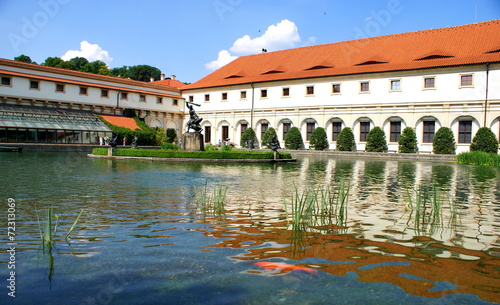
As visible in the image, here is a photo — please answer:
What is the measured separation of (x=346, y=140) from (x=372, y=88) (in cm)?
612

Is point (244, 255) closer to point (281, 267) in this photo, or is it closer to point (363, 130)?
point (281, 267)

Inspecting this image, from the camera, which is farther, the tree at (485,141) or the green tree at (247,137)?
the green tree at (247,137)

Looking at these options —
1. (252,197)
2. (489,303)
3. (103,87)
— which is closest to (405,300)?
(489,303)

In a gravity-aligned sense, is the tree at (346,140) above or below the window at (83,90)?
below

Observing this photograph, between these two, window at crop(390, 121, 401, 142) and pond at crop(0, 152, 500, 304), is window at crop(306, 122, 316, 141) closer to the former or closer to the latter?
window at crop(390, 121, 401, 142)

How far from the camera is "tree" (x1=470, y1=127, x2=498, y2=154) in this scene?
34156mm

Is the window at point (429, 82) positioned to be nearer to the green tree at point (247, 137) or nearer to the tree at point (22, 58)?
the green tree at point (247, 137)

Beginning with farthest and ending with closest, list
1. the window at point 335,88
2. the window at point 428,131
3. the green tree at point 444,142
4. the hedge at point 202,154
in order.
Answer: the window at point 335,88, the window at point 428,131, the green tree at point 444,142, the hedge at point 202,154

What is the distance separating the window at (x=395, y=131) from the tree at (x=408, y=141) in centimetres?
225

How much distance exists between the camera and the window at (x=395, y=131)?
136ft

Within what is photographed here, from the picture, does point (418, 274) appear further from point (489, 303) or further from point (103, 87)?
point (103, 87)

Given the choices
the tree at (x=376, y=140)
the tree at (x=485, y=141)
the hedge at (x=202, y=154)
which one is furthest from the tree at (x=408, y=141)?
the hedge at (x=202, y=154)

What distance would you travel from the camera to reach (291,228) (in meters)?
6.42

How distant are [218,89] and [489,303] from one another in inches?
2067
